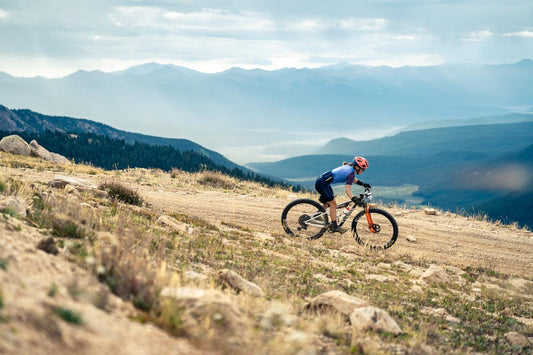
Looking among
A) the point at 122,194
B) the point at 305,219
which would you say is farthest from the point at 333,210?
the point at 122,194

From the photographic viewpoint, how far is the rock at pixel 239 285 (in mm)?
7965

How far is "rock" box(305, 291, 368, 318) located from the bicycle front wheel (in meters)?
6.53

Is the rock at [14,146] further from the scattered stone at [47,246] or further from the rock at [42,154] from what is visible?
the scattered stone at [47,246]

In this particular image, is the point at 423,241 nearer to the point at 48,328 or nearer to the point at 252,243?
the point at 252,243

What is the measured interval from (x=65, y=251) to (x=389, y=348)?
18.2ft

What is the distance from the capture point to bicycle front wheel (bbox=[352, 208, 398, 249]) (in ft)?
46.0

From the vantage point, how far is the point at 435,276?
11633 millimetres

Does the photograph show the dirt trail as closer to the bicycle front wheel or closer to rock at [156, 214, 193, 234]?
the bicycle front wheel

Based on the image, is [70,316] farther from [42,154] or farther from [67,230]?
[42,154]

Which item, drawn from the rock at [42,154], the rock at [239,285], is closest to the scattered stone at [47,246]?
the rock at [239,285]

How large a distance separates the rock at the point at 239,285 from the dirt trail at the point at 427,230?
6365 millimetres

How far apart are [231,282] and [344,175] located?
6369 millimetres

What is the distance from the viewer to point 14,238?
6.82 m

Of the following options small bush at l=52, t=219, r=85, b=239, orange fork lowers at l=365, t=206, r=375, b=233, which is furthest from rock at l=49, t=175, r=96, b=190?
orange fork lowers at l=365, t=206, r=375, b=233
